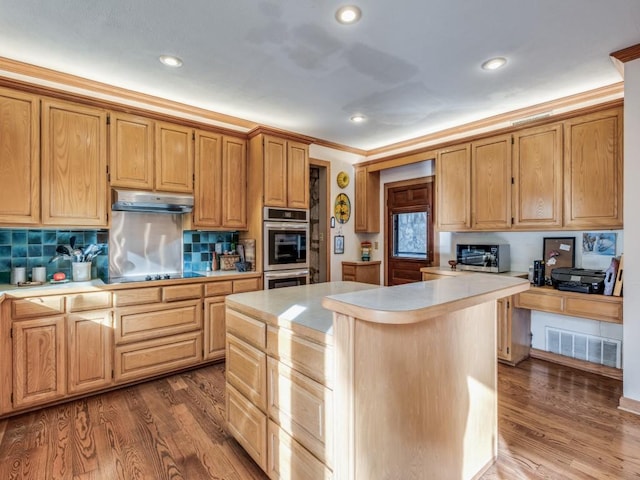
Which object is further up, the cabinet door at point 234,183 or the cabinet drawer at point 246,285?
the cabinet door at point 234,183

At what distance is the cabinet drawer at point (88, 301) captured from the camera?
259cm

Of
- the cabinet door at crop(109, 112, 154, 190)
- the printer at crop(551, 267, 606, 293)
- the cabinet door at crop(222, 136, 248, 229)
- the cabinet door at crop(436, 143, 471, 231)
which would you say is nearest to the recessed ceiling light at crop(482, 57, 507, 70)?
the cabinet door at crop(436, 143, 471, 231)

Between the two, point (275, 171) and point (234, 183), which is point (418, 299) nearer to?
point (275, 171)

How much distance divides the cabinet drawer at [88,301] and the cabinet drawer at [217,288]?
32.7 inches

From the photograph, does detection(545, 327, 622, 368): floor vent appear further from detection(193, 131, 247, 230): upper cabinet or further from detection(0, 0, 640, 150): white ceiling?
detection(193, 131, 247, 230): upper cabinet

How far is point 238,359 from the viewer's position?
1.94 metres

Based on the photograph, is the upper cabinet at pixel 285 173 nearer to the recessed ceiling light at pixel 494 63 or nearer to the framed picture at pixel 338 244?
the framed picture at pixel 338 244

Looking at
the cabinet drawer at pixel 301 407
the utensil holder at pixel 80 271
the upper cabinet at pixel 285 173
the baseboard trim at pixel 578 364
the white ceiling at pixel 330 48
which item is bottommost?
the baseboard trim at pixel 578 364

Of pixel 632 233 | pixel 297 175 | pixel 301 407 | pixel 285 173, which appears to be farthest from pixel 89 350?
pixel 632 233

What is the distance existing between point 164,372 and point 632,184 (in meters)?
4.11

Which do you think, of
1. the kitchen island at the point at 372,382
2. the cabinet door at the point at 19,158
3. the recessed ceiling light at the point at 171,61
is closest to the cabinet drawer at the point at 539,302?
the kitchen island at the point at 372,382

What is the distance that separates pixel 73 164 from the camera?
277 cm

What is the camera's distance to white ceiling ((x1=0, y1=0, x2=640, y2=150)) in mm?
1985

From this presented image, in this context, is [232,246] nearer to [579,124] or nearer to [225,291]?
[225,291]
